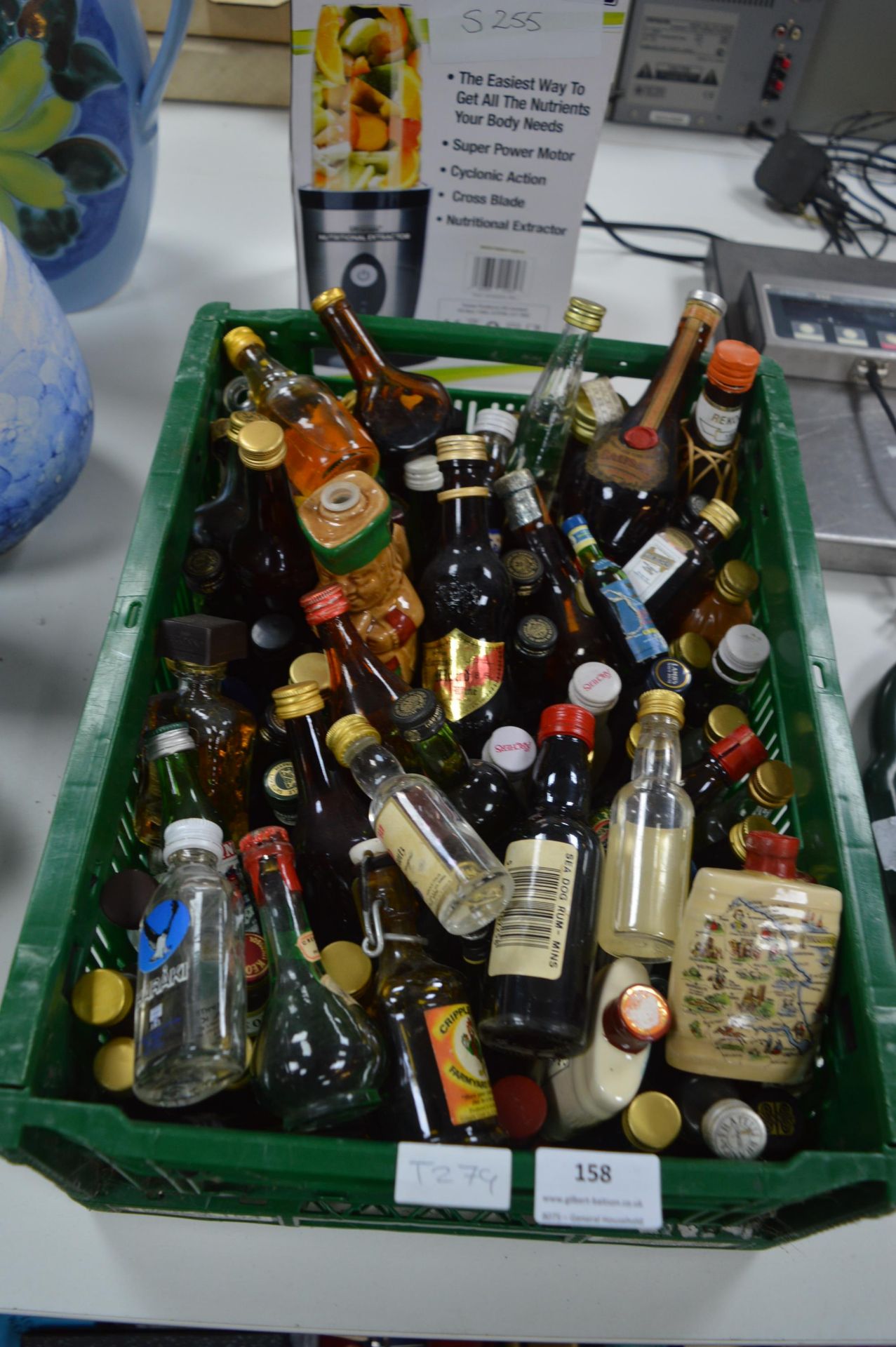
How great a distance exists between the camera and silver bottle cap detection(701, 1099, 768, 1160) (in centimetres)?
54

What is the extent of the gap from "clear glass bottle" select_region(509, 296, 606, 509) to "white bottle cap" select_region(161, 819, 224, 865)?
1.60 ft

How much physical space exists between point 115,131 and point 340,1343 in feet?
3.79

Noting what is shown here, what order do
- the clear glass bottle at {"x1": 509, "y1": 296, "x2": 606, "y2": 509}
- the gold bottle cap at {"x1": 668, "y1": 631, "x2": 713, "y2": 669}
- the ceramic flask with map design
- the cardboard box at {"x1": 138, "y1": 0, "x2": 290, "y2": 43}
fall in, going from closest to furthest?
the ceramic flask with map design, the gold bottle cap at {"x1": 668, "y1": 631, "x2": 713, "y2": 669}, the clear glass bottle at {"x1": 509, "y1": 296, "x2": 606, "y2": 509}, the cardboard box at {"x1": 138, "y1": 0, "x2": 290, "y2": 43}

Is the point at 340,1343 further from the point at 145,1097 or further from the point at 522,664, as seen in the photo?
the point at 522,664

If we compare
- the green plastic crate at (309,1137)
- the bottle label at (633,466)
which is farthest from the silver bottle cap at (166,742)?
the bottle label at (633,466)

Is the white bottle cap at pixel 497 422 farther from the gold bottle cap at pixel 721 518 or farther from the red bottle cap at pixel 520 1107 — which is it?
the red bottle cap at pixel 520 1107

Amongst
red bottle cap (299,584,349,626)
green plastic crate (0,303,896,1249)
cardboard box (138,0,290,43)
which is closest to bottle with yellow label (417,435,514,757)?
red bottle cap (299,584,349,626)

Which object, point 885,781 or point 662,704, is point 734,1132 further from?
point 885,781

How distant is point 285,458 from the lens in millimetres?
796

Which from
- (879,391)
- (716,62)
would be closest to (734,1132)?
(879,391)

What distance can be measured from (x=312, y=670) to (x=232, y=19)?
3.87 feet

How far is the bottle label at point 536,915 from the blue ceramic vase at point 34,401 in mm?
522

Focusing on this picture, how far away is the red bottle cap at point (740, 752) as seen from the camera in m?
0.71

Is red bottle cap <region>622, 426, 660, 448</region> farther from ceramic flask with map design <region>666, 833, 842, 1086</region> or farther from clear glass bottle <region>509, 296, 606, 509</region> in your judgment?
ceramic flask with map design <region>666, 833, 842, 1086</region>
